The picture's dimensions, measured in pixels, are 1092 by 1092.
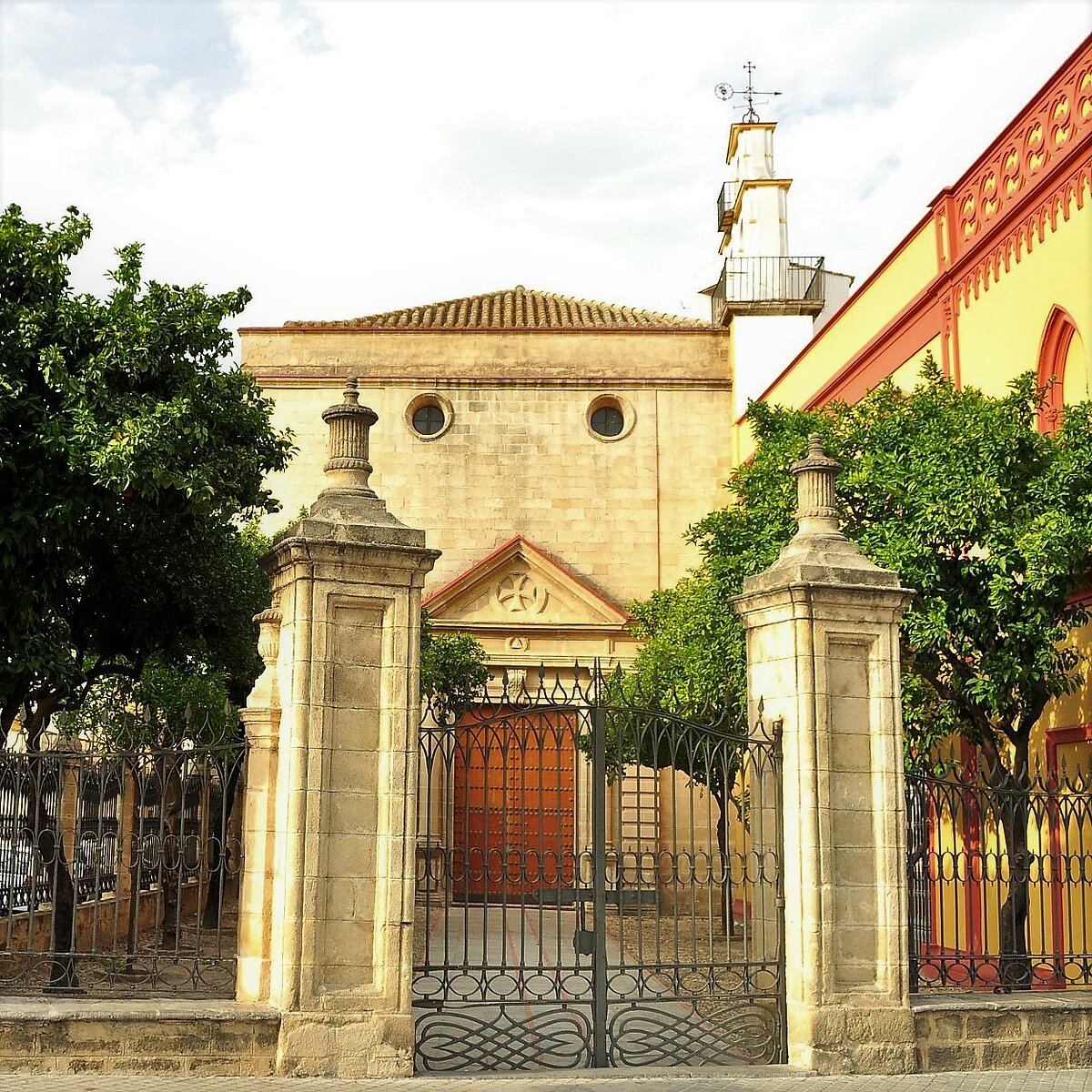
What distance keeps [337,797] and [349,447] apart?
228 cm

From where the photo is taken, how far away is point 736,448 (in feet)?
95.3

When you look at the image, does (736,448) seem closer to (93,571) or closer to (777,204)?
(777,204)

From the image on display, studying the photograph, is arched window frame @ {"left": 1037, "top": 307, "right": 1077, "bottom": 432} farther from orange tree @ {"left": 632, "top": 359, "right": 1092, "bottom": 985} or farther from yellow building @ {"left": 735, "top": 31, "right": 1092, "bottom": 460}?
orange tree @ {"left": 632, "top": 359, "right": 1092, "bottom": 985}

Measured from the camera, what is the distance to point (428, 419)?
96.7 ft

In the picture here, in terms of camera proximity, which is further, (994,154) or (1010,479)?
(994,154)

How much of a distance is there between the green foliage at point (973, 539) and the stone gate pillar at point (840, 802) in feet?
8.19

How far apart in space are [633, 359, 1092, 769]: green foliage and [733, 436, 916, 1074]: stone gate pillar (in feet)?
8.19

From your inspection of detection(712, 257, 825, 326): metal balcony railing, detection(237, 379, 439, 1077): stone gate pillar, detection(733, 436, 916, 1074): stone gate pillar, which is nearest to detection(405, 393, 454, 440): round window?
detection(712, 257, 825, 326): metal balcony railing

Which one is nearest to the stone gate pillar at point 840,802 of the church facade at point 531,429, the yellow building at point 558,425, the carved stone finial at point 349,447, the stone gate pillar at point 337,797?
the stone gate pillar at point 337,797

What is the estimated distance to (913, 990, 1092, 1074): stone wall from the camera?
891 cm

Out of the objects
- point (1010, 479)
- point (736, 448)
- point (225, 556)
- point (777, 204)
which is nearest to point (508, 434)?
point (736, 448)

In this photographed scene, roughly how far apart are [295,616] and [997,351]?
32.8 ft

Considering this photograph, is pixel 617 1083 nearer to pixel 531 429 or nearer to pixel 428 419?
pixel 531 429

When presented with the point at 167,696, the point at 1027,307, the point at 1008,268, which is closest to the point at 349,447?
the point at 1027,307
